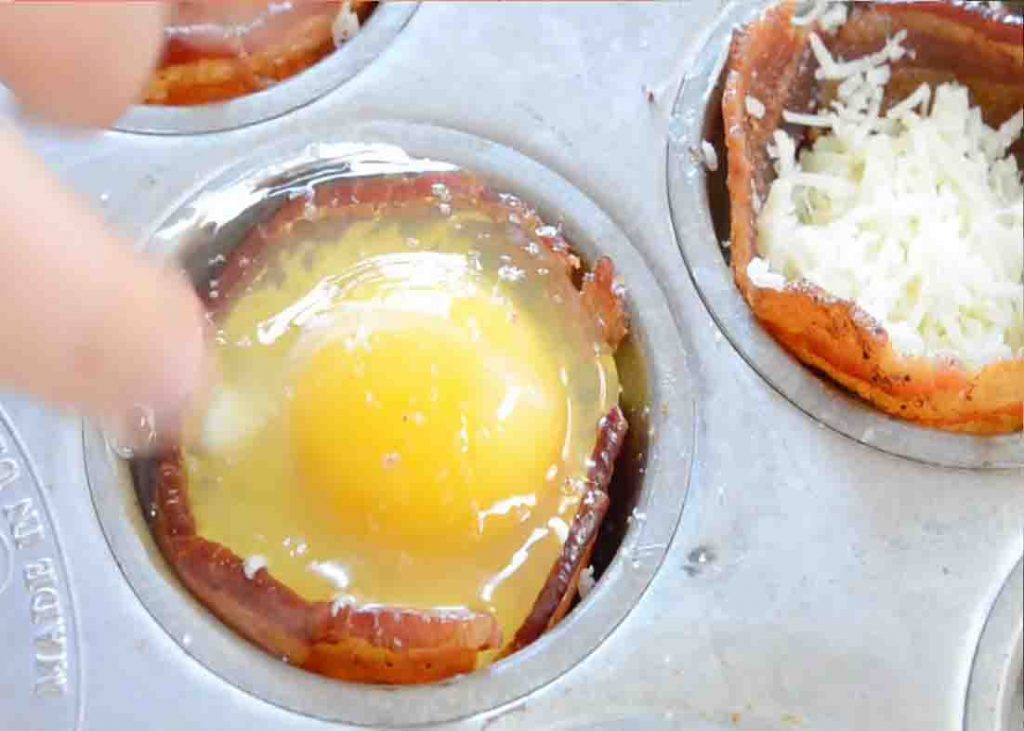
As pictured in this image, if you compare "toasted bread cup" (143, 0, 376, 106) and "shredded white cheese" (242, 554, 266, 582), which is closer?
"shredded white cheese" (242, 554, 266, 582)

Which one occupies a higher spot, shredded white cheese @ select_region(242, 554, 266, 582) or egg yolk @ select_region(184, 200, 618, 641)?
egg yolk @ select_region(184, 200, 618, 641)

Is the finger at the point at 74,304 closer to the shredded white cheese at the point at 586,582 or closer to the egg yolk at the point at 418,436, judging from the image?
the egg yolk at the point at 418,436

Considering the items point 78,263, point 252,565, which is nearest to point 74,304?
point 78,263

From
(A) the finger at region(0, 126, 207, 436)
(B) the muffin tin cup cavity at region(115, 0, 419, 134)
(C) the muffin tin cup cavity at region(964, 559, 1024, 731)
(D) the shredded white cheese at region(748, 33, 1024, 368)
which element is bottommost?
(C) the muffin tin cup cavity at region(964, 559, 1024, 731)

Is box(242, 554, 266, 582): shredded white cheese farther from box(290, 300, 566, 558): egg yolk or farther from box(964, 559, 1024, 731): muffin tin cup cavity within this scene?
box(964, 559, 1024, 731): muffin tin cup cavity

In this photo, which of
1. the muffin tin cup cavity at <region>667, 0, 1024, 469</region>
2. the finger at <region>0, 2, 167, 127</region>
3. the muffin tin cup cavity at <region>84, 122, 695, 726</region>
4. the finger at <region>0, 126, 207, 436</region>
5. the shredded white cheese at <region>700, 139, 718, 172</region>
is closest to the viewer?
the finger at <region>0, 126, 207, 436</region>

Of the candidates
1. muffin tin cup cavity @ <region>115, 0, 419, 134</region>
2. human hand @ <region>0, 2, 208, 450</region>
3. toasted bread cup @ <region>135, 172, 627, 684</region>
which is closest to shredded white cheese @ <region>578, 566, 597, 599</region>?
toasted bread cup @ <region>135, 172, 627, 684</region>

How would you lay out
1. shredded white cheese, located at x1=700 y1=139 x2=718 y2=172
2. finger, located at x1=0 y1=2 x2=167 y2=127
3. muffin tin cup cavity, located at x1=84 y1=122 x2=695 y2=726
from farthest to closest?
shredded white cheese, located at x1=700 y1=139 x2=718 y2=172 < muffin tin cup cavity, located at x1=84 y1=122 x2=695 y2=726 < finger, located at x1=0 y1=2 x2=167 y2=127

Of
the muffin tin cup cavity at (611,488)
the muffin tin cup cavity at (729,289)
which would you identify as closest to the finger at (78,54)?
the muffin tin cup cavity at (611,488)
